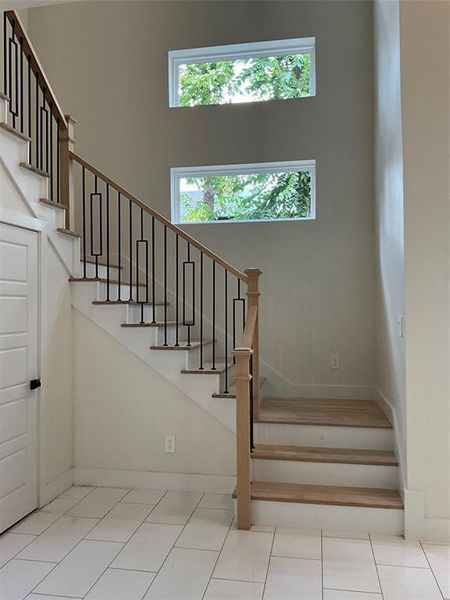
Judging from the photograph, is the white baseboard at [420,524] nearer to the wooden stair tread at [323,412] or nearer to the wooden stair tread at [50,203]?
the wooden stair tread at [323,412]

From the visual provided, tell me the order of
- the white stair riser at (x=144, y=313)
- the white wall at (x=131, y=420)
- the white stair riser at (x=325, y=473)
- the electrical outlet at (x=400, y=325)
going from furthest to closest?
the white stair riser at (x=144, y=313), the white wall at (x=131, y=420), the white stair riser at (x=325, y=473), the electrical outlet at (x=400, y=325)

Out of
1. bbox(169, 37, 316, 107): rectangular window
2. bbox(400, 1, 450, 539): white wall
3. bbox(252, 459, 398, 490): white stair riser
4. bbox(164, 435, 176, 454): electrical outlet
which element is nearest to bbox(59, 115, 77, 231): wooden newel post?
bbox(169, 37, 316, 107): rectangular window

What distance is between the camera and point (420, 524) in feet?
8.36

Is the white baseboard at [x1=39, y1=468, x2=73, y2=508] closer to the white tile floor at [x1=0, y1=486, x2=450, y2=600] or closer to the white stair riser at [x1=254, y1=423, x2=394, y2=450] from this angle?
the white tile floor at [x1=0, y1=486, x2=450, y2=600]

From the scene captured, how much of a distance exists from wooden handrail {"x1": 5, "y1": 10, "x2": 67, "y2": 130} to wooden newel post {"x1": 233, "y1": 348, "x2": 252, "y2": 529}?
2440 millimetres

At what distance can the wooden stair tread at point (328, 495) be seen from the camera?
8.70ft

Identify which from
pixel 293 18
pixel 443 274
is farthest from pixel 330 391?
pixel 293 18

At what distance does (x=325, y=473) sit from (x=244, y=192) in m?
2.71

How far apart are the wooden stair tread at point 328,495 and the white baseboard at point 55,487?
4.57 feet

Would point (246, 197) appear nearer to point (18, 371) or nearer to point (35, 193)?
point (35, 193)

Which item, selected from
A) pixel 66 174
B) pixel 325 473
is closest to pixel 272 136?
pixel 66 174

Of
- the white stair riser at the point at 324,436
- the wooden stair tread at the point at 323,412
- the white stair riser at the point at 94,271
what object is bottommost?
the white stair riser at the point at 324,436

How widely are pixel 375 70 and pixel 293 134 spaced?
86cm

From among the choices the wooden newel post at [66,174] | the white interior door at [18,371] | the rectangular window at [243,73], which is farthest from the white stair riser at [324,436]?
the rectangular window at [243,73]
